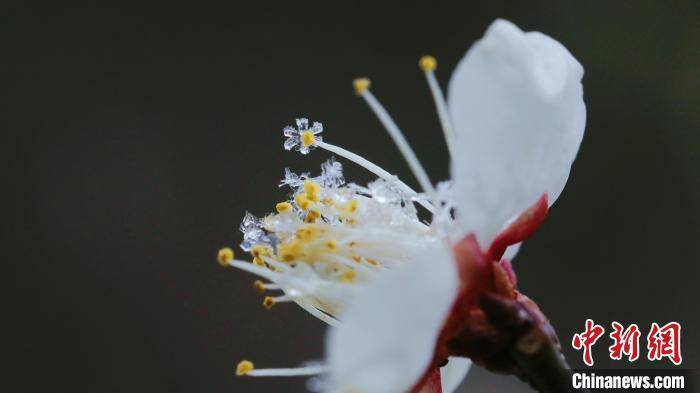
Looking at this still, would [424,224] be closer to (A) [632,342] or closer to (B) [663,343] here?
(A) [632,342]

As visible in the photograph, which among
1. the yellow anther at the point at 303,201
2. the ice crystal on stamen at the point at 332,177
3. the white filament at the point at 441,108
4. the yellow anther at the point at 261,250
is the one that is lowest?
the yellow anther at the point at 261,250

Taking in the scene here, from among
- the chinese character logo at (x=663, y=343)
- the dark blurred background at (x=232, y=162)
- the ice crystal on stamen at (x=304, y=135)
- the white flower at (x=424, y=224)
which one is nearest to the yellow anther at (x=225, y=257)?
the white flower at (x=424, y=224)

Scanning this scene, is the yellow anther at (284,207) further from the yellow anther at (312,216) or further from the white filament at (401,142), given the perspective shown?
the white filament at (401,142)

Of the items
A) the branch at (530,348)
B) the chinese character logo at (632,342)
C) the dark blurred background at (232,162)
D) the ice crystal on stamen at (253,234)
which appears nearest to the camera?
the branch at (530,348)

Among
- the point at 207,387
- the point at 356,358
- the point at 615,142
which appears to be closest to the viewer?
the point at 356,358

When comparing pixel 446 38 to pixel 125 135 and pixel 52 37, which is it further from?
pixel 52 37

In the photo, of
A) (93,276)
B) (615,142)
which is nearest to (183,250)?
(93,276)
